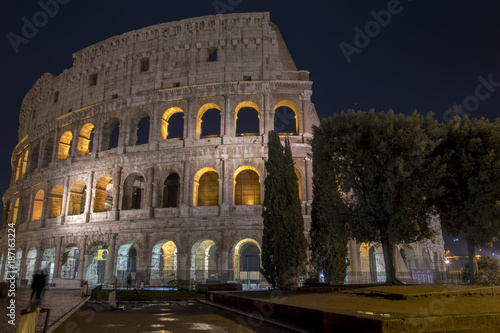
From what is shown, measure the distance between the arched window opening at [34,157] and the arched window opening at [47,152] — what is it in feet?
7.41

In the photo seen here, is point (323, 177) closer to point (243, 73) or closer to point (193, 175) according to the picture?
point (193, 175)

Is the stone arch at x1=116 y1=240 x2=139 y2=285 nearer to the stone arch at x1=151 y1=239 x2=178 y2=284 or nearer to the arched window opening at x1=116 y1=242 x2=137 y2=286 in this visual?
the arched window opening at x1=116 y1=242 x2=137 y2=286

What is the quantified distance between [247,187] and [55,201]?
16.1 metres

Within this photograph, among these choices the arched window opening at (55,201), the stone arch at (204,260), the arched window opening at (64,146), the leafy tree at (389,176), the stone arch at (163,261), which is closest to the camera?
the leafy tree at (389,176)

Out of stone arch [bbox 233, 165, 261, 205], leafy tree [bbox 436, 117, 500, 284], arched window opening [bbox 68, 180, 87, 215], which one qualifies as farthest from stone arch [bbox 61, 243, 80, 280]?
leafy tree [bbox 436, 117, 500, 284]

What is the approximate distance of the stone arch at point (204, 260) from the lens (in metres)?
21.1

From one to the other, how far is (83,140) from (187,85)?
32.7 feet

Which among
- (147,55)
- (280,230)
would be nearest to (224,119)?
(147,55)

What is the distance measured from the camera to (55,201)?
93.9 feet

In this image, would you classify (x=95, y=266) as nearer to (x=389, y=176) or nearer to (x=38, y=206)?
(x=38, y=206)

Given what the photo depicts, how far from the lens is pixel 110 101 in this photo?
26828 millimetres

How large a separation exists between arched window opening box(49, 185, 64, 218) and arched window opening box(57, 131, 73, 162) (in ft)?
8.03

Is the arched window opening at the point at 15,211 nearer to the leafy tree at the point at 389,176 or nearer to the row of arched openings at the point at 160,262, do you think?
the row of arched openings at the point at 160,262

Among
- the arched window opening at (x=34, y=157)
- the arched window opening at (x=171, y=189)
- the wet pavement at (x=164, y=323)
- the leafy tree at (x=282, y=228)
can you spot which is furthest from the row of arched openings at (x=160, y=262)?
the wet pavement at (x=164, y=323)
